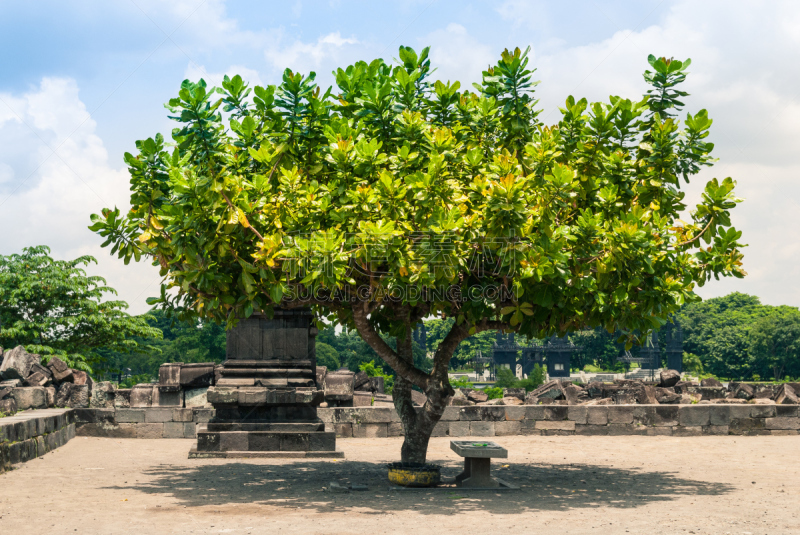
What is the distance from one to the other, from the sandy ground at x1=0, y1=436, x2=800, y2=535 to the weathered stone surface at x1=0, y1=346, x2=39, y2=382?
3.48 m

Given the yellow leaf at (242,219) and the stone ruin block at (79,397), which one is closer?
the yellow leaf at (242,219)

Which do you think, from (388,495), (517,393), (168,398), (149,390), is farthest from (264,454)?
(517,393)

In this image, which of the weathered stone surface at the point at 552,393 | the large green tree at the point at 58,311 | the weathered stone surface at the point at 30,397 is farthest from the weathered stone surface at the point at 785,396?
the large green tree at the point at 58,311

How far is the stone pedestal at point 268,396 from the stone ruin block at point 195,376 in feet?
9.01

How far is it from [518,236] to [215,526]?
369 centimetres

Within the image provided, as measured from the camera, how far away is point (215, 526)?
643 centimetres

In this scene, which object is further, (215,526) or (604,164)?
(604,164)

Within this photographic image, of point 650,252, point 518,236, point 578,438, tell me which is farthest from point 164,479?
point 578,438

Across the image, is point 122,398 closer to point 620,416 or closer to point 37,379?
point 37,379

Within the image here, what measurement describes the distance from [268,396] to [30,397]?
529cm

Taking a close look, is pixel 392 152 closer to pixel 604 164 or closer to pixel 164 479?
pixel 604 164

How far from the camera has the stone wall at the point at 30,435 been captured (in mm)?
9711

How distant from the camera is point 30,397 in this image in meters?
14.2

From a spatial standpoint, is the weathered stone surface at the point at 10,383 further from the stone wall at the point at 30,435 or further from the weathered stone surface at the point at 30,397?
the stone wall at the point at 30,435
